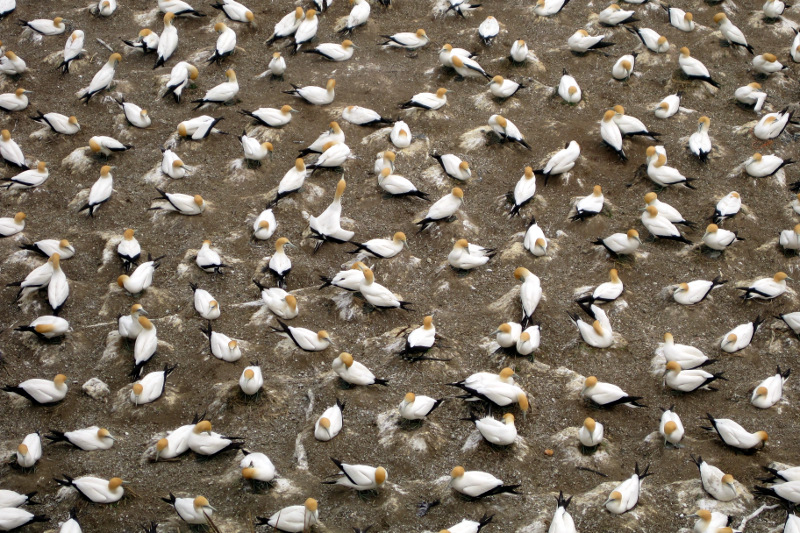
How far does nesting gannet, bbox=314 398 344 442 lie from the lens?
30.4ft

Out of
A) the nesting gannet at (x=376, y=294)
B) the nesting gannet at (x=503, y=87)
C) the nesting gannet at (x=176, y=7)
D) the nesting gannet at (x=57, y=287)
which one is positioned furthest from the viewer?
the nesting gannet at (x=176, y=7)

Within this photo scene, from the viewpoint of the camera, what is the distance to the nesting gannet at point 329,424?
30.4 feet

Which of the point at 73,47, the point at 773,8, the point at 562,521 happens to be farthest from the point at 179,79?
the point at 773,8

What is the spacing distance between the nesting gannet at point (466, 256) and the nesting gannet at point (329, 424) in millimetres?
3374

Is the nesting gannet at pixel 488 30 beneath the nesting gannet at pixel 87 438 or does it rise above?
above

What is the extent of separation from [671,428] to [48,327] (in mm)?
8018

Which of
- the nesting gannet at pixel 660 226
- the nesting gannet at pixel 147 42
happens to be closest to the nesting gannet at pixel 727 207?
the nesting gannet at pixel 660 226

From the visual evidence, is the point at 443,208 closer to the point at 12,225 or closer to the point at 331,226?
the point at 331,226

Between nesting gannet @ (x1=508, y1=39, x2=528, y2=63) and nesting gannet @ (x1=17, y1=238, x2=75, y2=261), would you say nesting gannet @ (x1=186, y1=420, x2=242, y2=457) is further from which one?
nesting gannet @ (x1=508, y1=39, x2=528, y2=63)

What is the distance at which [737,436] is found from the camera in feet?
30.5

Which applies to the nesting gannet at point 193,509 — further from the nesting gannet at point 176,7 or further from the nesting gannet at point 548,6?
the nesting gannet at point 548,6

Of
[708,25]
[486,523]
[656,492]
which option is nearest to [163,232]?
[486,523]

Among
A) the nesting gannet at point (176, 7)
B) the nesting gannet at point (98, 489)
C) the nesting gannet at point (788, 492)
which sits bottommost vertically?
the nesting gannet at point (788, 492)

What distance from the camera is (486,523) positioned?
833 centimetres
